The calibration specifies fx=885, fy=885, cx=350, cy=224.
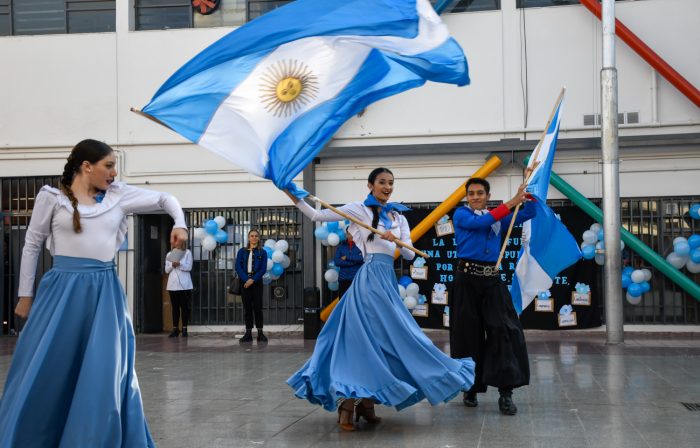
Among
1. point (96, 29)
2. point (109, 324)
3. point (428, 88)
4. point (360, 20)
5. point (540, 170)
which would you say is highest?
point (96, 29)

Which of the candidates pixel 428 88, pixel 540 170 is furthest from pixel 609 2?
pixel 540 170

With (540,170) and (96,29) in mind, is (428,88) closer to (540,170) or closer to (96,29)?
(96,29)

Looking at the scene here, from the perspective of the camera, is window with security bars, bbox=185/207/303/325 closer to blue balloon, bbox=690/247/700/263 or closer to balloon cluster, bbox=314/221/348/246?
balloon cluster, bbox=314/221/348/246

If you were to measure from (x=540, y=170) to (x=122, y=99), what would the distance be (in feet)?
37.1

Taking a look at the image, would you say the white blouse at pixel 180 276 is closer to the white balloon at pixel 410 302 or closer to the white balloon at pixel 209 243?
the white balloon at pixel 209 243

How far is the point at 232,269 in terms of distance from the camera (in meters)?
17.3

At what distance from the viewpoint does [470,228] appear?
7414 millimetres

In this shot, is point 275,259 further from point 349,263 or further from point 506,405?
point 506,405

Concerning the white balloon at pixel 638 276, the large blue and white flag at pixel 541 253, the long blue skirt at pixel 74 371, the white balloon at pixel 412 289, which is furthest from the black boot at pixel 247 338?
the long blue skirt at pixel 74 371

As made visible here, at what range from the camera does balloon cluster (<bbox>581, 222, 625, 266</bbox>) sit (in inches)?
602

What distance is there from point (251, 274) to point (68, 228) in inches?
404

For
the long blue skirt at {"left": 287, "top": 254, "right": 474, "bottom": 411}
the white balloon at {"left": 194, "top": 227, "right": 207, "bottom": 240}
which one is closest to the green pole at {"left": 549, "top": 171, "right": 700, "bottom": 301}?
the white balloon at {"left": 194, "top": 227, "right": 207, "bottom": 240}

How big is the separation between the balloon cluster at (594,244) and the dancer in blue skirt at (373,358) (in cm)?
905

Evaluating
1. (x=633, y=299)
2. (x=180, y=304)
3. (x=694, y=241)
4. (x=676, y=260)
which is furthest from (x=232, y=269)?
(x=694, y=241)
